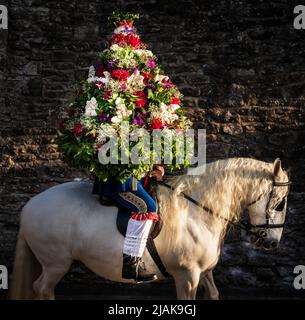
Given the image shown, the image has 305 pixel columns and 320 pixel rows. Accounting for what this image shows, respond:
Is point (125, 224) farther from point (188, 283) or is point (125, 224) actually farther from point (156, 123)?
→ point (156, 123)

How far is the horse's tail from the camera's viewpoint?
608cm

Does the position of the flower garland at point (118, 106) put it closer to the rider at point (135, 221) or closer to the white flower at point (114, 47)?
the white flower at point (114, 47)

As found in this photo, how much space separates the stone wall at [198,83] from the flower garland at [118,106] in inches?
111

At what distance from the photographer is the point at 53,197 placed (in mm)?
6094

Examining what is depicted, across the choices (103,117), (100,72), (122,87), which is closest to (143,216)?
(103,117)

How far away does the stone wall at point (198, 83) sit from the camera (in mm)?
8453

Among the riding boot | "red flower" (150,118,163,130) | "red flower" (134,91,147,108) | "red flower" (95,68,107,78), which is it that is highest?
"red flower" (95,68,107,78)

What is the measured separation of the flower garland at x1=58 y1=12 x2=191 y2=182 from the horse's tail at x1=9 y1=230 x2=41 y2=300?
1126 millimetres

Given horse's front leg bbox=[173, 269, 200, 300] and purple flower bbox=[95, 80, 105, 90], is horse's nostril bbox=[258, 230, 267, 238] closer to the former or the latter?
horse's front leg bbox=[173, 269, 200, 300]

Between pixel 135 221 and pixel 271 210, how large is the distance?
4.24 ft

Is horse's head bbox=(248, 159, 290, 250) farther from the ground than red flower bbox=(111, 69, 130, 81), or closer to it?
closer to it

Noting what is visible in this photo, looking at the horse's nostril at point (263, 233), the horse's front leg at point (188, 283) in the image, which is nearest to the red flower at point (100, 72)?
the horse's front leg at point (188, 283)

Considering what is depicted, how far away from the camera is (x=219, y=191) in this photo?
231 inches

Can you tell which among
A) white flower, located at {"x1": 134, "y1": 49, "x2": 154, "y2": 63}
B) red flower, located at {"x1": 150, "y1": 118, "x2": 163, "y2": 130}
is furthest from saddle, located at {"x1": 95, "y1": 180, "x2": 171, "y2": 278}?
white flower, located at {"x1": 134, "y1": 49, "x2": 154, "y2": 63}
